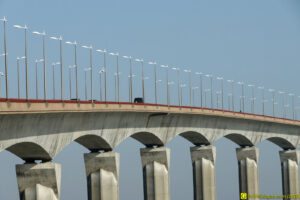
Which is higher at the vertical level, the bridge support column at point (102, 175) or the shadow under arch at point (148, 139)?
the shadow under arch at point (148, 139)

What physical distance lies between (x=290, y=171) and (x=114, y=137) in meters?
61.4

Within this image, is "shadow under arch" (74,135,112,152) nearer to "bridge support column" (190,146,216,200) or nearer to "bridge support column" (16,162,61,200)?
"bridge support column" (16,162,61,200)

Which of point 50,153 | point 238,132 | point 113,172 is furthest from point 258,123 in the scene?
point 50,153

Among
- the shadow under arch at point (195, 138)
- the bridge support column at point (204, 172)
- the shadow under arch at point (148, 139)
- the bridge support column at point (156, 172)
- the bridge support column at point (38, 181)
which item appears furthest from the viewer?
the bridge support column at point (204, 172)

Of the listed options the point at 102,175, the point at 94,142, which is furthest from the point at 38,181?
the point at 102,175

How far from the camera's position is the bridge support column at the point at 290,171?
472ft

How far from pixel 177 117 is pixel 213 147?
12.0 metres

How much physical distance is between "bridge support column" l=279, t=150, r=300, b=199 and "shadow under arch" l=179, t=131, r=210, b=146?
109 ft

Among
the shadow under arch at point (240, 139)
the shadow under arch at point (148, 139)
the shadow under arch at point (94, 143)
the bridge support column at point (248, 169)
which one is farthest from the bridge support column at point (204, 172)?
the shadow under arch at point (94, 143)

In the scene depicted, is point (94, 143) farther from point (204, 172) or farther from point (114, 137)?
point (204, 172)

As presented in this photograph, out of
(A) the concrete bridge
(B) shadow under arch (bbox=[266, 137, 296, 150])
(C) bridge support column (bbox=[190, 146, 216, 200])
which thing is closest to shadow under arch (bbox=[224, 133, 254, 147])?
(A) the concrete bridge

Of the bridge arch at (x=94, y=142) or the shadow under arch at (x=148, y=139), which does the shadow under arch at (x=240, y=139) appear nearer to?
the shadow under arch at (x=148, y=139)

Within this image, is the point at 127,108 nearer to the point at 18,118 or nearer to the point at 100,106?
the point at 100,106

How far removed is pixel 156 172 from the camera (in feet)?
331
